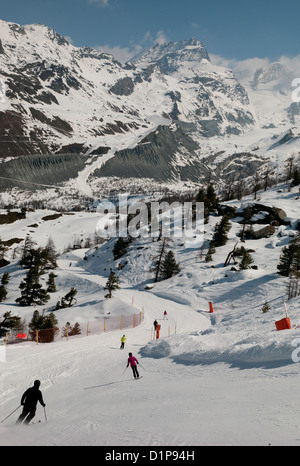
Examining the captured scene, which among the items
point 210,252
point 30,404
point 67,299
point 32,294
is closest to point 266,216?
point 210,252

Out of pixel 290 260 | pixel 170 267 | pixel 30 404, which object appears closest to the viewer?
pixel 30 404

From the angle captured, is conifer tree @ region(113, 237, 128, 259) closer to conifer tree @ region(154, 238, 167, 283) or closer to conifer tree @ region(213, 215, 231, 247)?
conifer tree @ region(154, 238, 167, 283)

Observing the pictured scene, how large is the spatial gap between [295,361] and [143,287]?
46.7 m

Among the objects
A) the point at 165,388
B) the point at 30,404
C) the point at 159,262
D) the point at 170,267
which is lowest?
the point at 170,267

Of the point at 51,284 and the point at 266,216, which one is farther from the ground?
the point at 266,216

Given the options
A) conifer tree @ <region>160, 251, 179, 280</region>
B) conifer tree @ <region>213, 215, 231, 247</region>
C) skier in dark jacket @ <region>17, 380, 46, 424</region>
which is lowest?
conifer tree @ <region>160, 251, 179, 280</region>

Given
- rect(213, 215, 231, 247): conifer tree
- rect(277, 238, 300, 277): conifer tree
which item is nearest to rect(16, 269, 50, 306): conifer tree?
rect(213, 215, 231, 247): conifer tree

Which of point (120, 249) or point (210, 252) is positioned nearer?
point (210, 252)

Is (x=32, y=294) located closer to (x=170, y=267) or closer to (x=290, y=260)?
(x=170, y=267)

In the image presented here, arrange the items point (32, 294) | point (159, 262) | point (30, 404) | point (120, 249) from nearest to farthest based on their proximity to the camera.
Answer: point (30, 404) → point (32, 294) → point (159, 262) → point (120, 249)

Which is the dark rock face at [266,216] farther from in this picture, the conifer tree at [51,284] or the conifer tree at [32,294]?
the conifer tree at [32,294]

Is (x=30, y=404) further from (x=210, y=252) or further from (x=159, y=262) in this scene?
(x=210, y=252)

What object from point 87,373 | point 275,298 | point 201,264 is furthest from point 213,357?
point 201,264

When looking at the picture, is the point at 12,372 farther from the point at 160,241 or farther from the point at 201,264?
the point at 160,241
